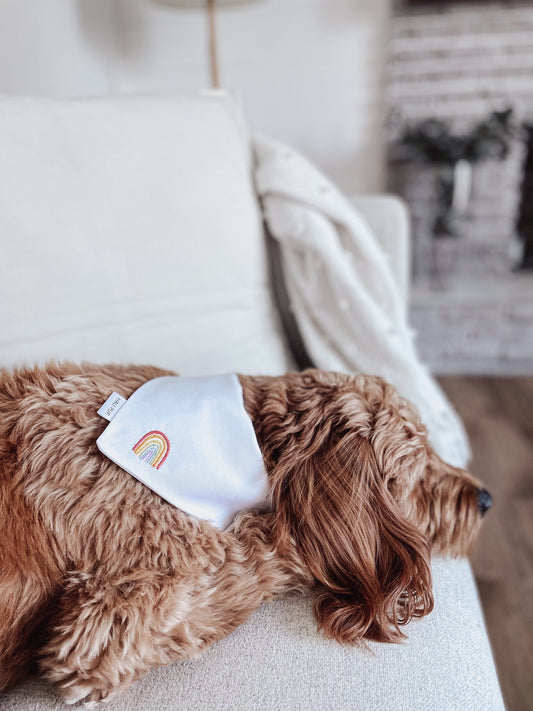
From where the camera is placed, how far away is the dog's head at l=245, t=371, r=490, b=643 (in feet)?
2.03

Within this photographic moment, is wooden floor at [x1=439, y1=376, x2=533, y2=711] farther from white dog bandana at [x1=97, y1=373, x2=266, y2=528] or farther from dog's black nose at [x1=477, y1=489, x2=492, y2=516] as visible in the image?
white dog bandana at [x1=97, y1=373, x2=266, y2=528]

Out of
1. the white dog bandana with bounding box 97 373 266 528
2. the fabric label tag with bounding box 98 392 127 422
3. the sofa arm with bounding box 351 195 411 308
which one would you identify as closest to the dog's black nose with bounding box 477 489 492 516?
the white dog bandana with bounding box 97 373 266 528

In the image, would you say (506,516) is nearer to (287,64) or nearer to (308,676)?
(308,676)

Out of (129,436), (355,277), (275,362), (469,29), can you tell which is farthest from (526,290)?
(129,436)

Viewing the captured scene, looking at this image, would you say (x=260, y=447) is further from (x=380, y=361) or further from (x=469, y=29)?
(x=469, y=29)

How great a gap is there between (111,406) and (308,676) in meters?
0.35

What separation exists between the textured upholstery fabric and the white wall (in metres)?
2.42

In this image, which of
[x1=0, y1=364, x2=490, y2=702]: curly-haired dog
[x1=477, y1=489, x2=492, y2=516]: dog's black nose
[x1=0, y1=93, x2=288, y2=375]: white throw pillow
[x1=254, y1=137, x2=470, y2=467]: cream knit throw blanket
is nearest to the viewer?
[x1=0, y1=364, x2=490, y2=702]: curly-haired dog

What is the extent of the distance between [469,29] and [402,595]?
2654 millimetres

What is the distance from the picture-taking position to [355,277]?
123cm

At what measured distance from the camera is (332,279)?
1.17m

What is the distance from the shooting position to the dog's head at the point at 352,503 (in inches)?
24.4

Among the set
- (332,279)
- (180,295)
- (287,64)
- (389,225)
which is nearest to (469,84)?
(287,64)

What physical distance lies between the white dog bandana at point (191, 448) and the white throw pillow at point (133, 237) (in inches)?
12.6
